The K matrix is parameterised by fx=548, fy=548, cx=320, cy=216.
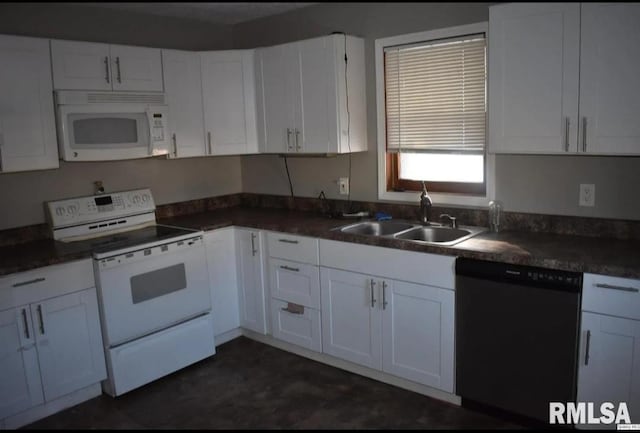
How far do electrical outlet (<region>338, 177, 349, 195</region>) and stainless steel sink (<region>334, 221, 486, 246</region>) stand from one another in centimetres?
43

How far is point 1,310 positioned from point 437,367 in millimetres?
2266

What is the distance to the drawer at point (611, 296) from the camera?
229cm

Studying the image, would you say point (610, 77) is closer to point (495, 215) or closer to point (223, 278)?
point (495, 215)

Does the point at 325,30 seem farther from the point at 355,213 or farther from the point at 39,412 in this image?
the point at 39,412

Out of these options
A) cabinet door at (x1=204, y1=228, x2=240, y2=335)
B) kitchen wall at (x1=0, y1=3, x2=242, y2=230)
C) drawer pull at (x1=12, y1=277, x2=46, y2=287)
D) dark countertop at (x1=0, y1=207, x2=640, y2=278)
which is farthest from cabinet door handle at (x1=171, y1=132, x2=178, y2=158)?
drawer pull at (x1=12, y1=277, x2=46, y2=287)

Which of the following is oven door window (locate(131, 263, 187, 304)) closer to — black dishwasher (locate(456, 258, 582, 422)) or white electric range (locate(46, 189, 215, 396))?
white electric range (locate(46, 189, 215, 396))

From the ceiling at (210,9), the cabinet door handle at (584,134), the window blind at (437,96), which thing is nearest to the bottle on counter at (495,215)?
the window blind at (437,96)

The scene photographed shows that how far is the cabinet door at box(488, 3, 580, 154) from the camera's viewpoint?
257 centimetres

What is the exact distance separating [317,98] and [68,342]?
208 cm

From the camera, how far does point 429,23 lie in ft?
10.8

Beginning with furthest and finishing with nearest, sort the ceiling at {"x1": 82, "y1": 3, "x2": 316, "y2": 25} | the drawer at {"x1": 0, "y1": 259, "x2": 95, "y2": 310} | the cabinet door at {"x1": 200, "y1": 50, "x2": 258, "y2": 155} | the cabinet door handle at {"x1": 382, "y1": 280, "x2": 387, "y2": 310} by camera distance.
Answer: the cabinet door at {"x1": 200, "y1": 50, "x2": 258, "y2": 155} < the ceiling at {"x1": 82, "y1": 3, "x2": 316, "y2": 25} < the cabinet door handle at {"x1": 382, "y1": 280, "x2": 387, "y2": 310} < the drawer at {"x1": 0, "y1": 259, "x2": 95, "y2": 310}

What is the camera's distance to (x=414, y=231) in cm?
336

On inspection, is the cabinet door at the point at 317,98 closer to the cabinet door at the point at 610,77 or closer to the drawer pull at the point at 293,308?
the drawer pull at the point at 293,308

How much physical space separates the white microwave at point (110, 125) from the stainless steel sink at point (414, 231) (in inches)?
54.5
